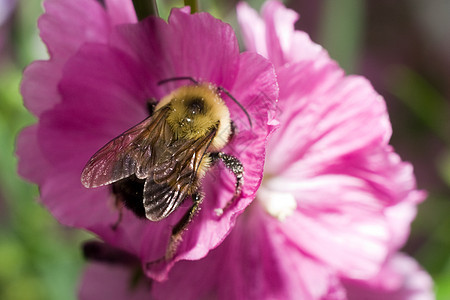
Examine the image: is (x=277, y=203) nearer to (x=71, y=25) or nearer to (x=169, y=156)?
(x=169, y=156)

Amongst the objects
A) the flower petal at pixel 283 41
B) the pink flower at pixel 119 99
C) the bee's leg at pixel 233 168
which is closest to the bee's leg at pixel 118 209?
the pink flower at pixel 119 99

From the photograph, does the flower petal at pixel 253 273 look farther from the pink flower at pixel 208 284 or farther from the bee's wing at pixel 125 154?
the bee's wing at pixel 125 154

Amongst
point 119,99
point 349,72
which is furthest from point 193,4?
point 349,72

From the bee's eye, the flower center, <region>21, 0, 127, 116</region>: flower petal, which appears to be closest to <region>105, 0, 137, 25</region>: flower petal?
<region>21, 0, 127, 116</region>: flower petal

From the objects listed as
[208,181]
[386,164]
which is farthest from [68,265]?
[386,164]

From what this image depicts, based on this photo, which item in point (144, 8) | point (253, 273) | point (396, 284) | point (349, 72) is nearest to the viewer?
point (144, 8)

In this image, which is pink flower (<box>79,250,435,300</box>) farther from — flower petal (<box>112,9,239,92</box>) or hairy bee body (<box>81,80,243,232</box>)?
flower petal (<box>112,9,239,92</box>)

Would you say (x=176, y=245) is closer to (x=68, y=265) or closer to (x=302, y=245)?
(x=302, y=245)
